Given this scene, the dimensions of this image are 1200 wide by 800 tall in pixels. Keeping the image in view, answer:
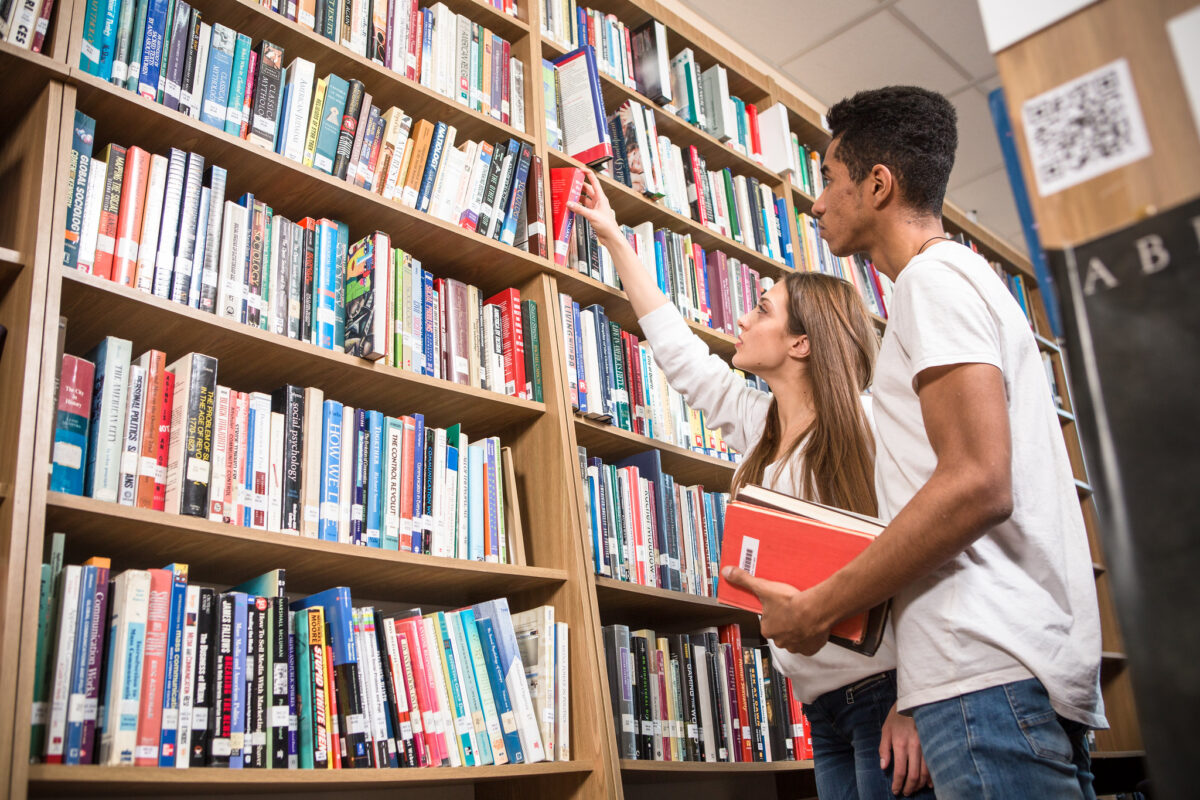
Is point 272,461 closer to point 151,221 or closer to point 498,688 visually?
point 151,221

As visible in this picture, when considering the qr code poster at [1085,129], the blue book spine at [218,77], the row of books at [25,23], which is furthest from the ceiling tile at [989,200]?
the qr code poster at [1085,129]

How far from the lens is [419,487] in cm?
172

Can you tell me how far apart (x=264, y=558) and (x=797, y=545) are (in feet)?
2.82

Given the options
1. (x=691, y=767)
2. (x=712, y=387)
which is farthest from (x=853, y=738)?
(x=712, y=387)

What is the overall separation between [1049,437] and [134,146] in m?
1.47

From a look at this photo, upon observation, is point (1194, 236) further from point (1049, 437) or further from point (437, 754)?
point (437, 754)

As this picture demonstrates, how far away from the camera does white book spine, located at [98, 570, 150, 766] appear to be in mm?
1161

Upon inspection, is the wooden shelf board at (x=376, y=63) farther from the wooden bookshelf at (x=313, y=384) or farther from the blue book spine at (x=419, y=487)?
the blue book spine at (x=419, y=487)

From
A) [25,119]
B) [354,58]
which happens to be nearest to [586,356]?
[354,58]

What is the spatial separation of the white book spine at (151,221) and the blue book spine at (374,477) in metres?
0.42

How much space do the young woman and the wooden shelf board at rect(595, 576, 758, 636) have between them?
0.38 m

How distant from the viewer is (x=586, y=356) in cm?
215

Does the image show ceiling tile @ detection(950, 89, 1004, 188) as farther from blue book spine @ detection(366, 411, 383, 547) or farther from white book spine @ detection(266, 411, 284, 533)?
white book spine @ detection(266, 411, 284, 533)

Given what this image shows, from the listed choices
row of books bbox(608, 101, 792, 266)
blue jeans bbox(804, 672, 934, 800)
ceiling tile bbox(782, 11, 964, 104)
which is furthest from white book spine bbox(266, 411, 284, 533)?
ceiling tile bbox(782, 11, 964, 104)
